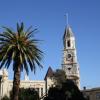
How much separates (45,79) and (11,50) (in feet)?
220

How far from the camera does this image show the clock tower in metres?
130

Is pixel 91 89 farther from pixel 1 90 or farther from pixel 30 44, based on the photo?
pixel 30 44

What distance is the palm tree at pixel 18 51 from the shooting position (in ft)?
148

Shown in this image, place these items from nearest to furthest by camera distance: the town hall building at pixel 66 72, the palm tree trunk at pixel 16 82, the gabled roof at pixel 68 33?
the palm tree trunk at pixel 16 82, the town hall building at pixel 66 72, the gabled roof at pixel 68 33

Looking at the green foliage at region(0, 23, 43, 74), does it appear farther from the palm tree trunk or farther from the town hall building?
the town hall building

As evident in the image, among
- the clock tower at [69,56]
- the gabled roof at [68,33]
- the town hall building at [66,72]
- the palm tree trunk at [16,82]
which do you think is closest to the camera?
the palm tree trunk at [16,82]

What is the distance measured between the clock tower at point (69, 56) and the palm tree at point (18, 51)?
79.9m

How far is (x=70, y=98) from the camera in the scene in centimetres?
7094

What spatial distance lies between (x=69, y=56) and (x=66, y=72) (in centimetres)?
887

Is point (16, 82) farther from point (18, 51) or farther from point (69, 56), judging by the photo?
point (69, 56)

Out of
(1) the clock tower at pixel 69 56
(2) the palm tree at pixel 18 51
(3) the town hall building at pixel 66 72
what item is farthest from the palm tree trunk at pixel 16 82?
(1) the clock tower at pixel 69 56

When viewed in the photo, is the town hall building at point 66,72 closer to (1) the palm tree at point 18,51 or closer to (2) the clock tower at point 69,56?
(2) the clock tower at point 69,56

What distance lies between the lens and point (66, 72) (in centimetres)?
12900

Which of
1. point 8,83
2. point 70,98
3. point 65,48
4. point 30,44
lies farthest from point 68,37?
point 30,44
